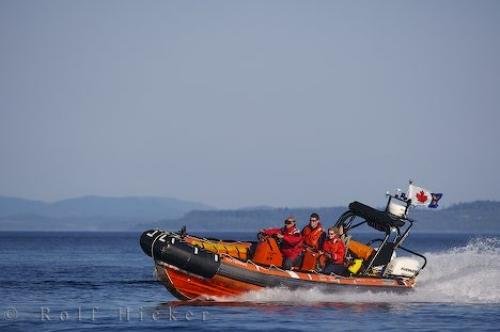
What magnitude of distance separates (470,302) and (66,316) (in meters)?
10.2

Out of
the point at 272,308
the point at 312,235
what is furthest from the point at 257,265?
the point at 312,235

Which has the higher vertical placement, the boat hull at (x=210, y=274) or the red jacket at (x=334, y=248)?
the red jacket at (x=334, y=248)

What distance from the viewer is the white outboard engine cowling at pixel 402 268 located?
86.6 feet

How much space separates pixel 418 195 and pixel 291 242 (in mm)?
3737

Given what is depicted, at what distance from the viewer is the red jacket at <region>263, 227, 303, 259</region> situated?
25109 mm

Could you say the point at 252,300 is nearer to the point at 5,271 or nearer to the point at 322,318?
the point at 322,318

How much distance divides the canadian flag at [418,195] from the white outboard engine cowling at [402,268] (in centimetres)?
153

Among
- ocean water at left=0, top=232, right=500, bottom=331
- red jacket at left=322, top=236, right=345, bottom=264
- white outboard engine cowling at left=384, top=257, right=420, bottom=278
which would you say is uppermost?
red jacket at left=322, top=236, right=345, bottom=264

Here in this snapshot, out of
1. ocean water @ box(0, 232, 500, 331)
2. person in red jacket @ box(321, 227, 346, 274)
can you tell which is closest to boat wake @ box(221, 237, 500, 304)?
ocean water @ box(0, 232, 500, 331)

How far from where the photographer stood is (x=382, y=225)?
1045 inches

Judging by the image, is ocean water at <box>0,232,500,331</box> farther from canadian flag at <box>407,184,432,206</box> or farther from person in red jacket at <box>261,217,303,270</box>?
canadian flag at <box>407,184,432,206</box>

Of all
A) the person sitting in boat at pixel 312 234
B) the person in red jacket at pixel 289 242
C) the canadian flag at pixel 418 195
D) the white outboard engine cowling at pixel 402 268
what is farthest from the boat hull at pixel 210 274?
the canadian flag at pixel 418 195

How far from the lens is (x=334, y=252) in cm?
2562

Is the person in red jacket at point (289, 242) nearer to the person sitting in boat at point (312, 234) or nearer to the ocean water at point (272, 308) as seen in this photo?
the person sitting in boat at point (312, 234)
